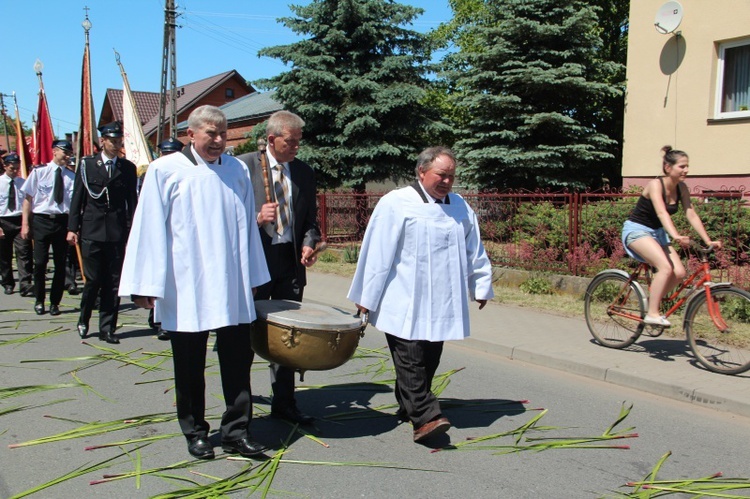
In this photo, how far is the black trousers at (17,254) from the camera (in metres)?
11.1

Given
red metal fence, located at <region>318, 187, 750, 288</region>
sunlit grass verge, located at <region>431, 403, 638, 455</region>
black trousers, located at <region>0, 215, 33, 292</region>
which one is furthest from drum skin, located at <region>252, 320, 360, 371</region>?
black trousers, located at <region>0, 215, 33, 292</region>

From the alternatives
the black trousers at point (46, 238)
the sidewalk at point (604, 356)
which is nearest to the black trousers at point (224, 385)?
the sidewalk at point (604, 356)

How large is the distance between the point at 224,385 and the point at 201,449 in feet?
1.29

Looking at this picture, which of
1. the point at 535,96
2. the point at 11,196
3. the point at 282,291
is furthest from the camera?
the point at 535,96

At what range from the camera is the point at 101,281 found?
7625 millimetres

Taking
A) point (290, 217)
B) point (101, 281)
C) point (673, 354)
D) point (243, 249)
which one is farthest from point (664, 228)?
point (101, 281)

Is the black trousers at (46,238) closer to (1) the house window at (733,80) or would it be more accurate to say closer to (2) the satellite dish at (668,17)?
(2) the satellite dish at (668,17)

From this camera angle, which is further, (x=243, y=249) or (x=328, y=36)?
(x=328, y=36)

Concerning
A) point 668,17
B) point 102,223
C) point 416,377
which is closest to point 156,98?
point 668,17

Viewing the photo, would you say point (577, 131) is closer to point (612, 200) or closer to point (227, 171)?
point (612, 200)

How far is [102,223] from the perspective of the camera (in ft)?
24.8

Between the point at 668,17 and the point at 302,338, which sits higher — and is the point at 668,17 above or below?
above

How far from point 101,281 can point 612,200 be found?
722cm

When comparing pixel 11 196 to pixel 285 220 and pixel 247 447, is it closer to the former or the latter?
pixel 285 220
